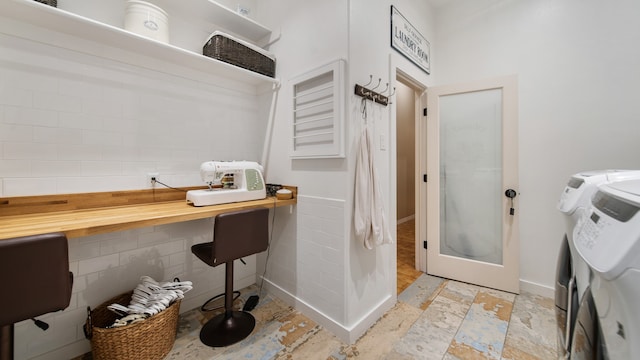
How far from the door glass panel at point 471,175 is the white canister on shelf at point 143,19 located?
252 centimetres

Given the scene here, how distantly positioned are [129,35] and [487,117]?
2.88m

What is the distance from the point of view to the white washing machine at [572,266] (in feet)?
2.67

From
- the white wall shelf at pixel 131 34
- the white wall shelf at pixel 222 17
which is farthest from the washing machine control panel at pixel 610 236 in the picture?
the white wall shelf at pixel 222 17

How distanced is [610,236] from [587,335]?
379mm

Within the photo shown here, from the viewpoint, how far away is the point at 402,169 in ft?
15.5

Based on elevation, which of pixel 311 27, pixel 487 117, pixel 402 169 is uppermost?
pixel 311 27

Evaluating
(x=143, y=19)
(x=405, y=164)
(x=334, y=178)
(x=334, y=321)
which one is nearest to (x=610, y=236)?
(x=334, y=178)

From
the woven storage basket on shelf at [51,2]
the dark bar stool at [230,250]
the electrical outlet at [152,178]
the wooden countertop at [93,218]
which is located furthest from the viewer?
the electrical outlet at [152,178]

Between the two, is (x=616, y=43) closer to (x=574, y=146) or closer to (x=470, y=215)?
(x=574, y=146)

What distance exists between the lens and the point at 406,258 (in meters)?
3.11

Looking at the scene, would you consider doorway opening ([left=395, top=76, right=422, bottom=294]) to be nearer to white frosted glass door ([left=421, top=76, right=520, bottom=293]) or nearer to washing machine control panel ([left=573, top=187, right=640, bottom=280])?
white frosted glass door ([left=421, top=76, right=520, bottom=293])

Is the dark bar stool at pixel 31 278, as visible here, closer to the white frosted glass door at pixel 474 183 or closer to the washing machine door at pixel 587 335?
the washing machine door at pixel 587 335

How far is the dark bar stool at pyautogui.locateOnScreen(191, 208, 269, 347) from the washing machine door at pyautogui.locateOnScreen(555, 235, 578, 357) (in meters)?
1.55

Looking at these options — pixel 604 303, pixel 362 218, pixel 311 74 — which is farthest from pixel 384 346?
pixel 311 74
